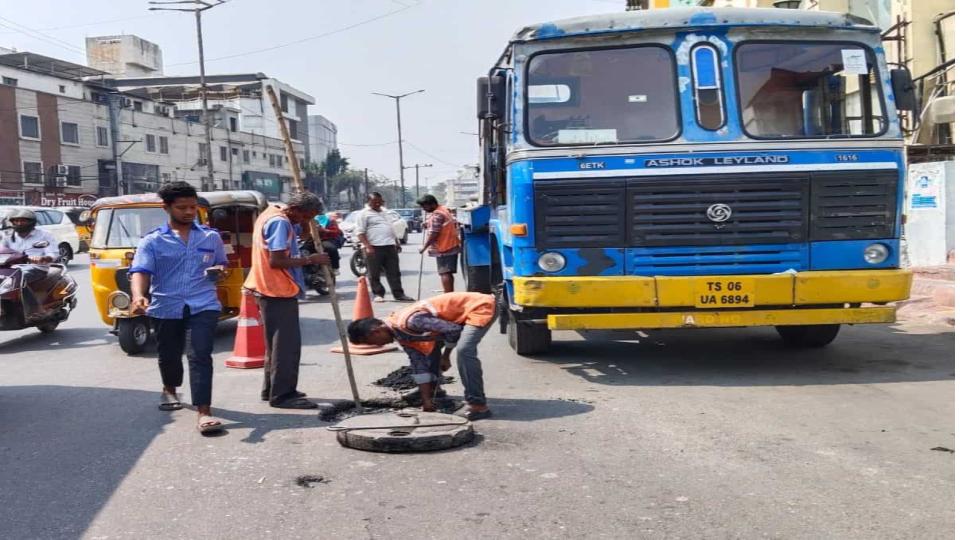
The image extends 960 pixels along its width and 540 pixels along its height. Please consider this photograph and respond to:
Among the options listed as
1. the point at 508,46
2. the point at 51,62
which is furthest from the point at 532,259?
the point at 51,62

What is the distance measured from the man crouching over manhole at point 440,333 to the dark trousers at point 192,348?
3.12ft

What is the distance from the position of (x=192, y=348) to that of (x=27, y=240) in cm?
582

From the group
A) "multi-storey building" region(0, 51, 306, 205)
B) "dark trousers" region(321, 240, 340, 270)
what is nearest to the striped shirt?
"dark trousers" region(321, 240, 340, 270)

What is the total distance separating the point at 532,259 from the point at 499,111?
127 cm

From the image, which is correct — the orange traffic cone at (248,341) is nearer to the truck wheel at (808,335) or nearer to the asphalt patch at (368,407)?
the asphalt patch at (368,407)

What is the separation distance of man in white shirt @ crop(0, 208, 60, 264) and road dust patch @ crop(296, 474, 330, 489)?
23.9 ft

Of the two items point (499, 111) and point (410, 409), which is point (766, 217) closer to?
point (499, 111)

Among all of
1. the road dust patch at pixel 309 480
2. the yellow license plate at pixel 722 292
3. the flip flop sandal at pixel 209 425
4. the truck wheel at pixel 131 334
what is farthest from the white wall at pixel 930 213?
the road dust patch at pixel 309 480

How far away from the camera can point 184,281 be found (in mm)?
6004

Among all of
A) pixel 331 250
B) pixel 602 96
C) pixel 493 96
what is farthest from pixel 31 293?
pixel 602 96

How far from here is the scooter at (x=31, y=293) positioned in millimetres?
9883

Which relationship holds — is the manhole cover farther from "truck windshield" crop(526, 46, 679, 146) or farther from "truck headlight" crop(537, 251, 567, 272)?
"truck windshield" crop(526, 46, 679, 146)

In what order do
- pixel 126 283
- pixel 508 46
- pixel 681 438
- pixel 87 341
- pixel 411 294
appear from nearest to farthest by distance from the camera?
pixel 681 438 → pixel 508 46 → pixel 126 283 → pixel 87 341 → pixel 411 294

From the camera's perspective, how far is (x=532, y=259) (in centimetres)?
712
